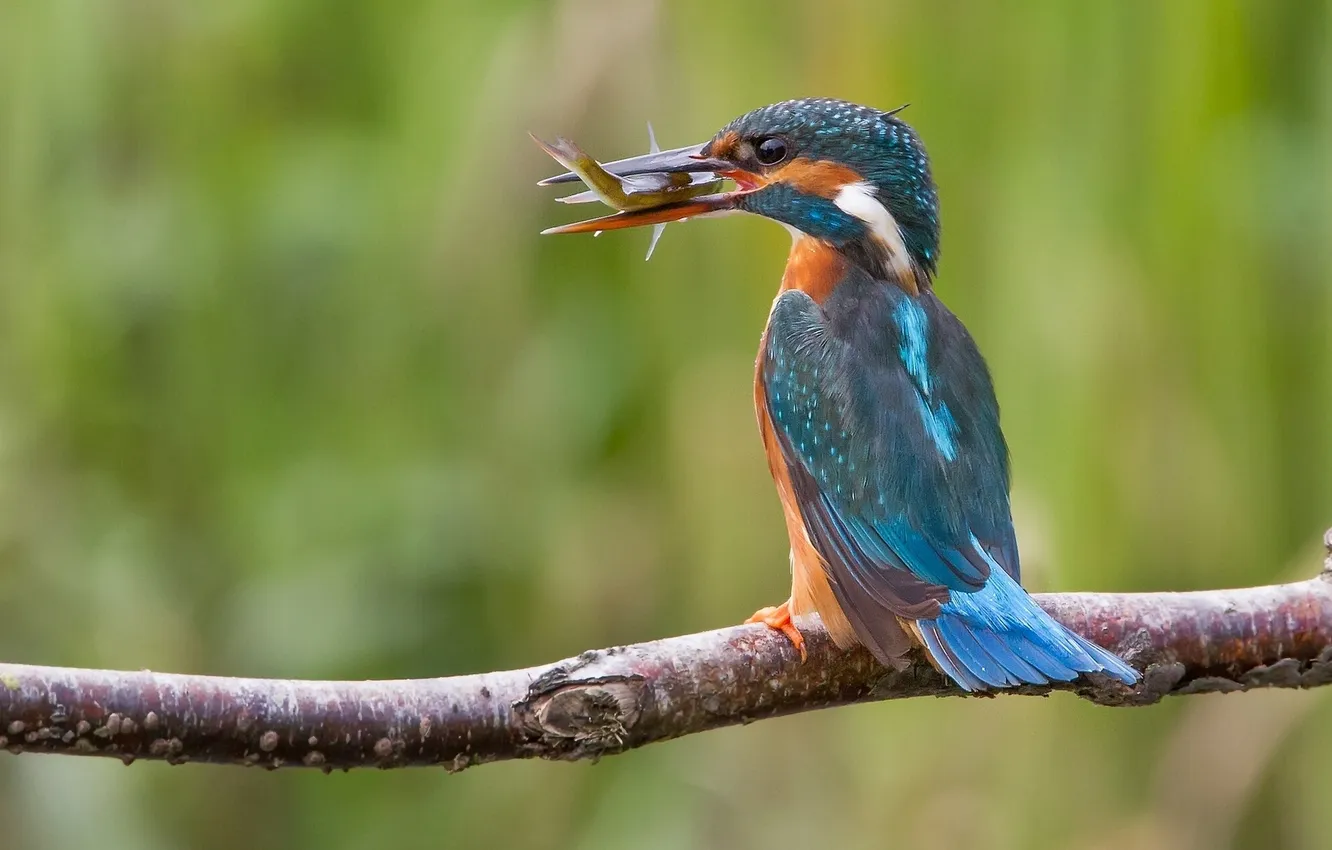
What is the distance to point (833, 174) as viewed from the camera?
1.88 m

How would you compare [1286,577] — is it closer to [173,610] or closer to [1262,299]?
[1262,299]

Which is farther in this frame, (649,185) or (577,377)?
(577,377)

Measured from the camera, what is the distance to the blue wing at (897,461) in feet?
5.22

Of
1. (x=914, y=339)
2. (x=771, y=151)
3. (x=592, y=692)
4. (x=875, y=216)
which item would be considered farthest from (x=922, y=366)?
(x=592, y=692)

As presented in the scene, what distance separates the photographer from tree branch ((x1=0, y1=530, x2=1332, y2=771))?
1.17 meters

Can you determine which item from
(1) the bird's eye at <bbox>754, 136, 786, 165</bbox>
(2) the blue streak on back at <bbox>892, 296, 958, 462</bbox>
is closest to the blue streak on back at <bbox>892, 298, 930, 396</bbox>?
(2) the blue streak on back at <bbox>892, 296, 958, 462</bbox>

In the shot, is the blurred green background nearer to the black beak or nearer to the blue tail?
the black beak

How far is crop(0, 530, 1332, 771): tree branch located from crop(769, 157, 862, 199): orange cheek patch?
585mm

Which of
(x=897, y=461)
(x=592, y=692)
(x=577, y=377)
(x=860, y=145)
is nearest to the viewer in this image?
(x=592, y=692)

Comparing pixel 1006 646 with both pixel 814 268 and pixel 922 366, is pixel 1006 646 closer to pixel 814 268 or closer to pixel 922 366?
pixel 922 366

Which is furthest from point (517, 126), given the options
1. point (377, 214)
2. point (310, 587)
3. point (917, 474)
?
point (310, 587)

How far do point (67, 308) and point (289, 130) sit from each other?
22.3 inches

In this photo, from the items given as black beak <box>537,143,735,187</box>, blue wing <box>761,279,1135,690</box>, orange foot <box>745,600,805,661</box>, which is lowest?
orange foot <box>745,600,805,661</box>

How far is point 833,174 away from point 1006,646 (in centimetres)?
67
